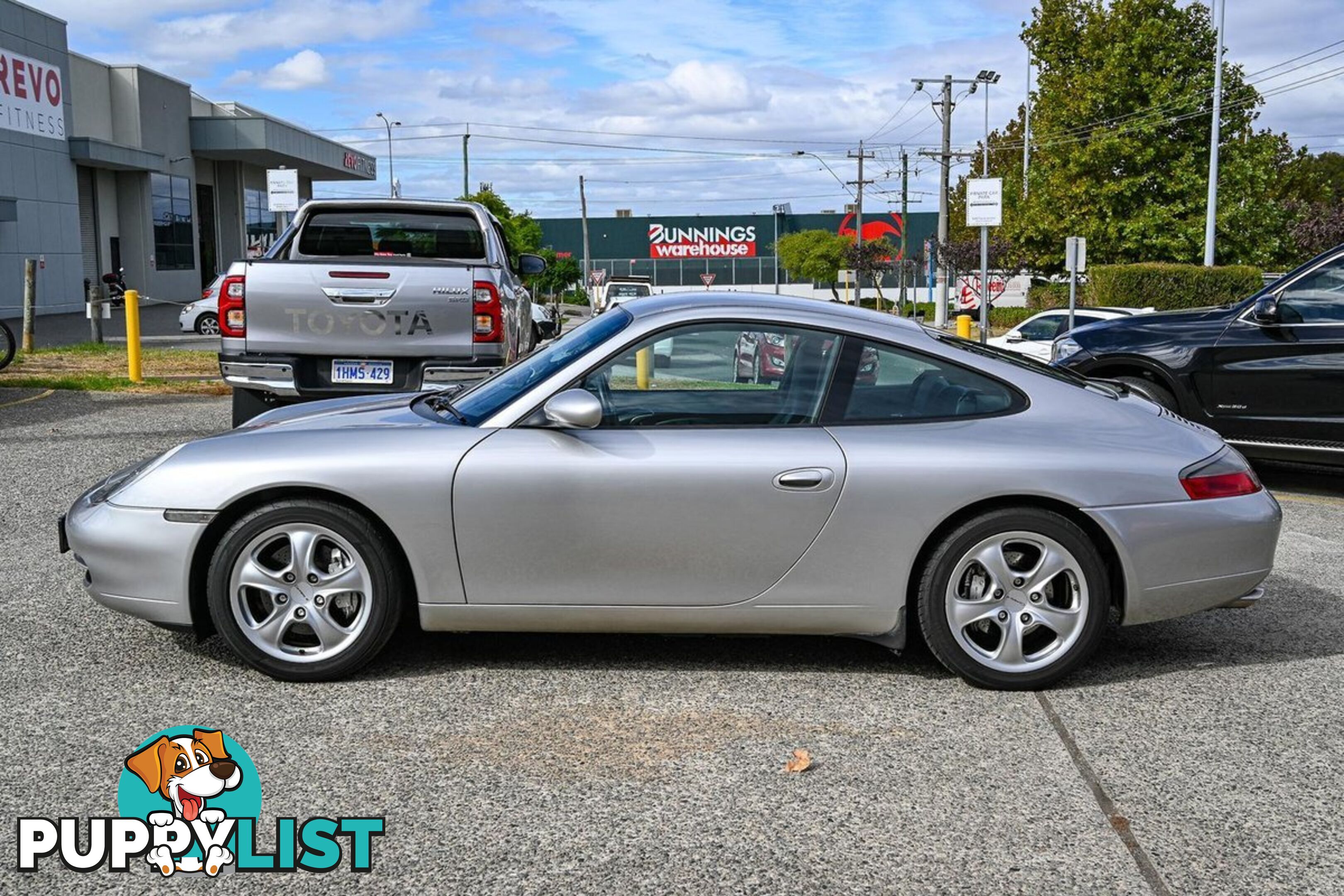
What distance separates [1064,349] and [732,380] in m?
6.01

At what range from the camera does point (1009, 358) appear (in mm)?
5141

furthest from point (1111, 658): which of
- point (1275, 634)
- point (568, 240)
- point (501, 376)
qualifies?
point (568, 240)

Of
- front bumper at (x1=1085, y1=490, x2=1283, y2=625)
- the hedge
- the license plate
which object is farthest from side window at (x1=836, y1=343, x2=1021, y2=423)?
the hedge

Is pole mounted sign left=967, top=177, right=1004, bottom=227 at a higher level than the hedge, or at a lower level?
higher

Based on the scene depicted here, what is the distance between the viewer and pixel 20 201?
3616 cm

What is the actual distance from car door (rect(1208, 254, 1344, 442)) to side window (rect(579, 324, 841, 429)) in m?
5.37

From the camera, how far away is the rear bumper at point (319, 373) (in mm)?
8953

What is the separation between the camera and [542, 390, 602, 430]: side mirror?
14.9 ft

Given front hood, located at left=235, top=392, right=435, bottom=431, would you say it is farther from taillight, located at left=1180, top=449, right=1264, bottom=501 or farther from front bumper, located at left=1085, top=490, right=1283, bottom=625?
taillight, located at left=1180, top=449, right=1264, bottom=501

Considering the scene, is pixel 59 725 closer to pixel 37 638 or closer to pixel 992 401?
pixel 37 638

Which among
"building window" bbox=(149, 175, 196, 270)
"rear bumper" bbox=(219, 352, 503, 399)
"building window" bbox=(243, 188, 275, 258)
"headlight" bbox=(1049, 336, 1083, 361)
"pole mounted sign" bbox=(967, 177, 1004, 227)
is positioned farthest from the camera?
"building window" bbox=(243, 188, 275, 258)

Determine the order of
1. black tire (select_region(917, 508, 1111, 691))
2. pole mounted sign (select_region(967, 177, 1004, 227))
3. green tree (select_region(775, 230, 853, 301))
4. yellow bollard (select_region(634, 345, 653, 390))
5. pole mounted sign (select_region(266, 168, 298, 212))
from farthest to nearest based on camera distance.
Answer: green tree (select_region(775, 230, 853, 301))
pole mounted sign (select_region(967, 177, 1004, 227))
pole mounted sign (select_region(266, 168, 298, 212))
yellow bollard (select_region(634, 345, 653, 390))
black tire (select_region(917, 508, 1111, 691))

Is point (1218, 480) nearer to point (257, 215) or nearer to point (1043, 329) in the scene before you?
point (1043, 329)

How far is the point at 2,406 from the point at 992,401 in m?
11.1
